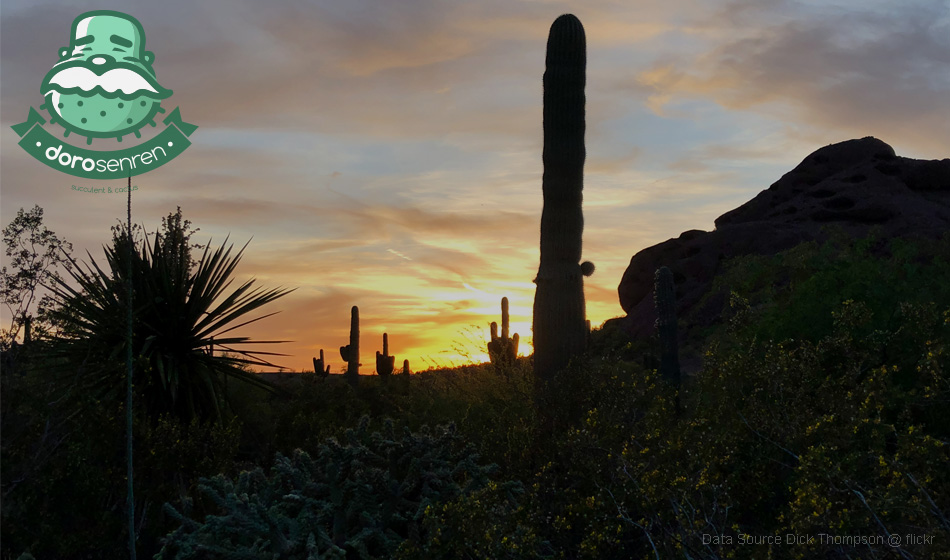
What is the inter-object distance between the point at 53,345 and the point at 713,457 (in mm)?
9156

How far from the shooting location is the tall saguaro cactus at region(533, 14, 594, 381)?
12211mm

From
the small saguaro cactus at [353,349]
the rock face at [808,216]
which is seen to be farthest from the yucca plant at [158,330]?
the rock face at [808,216]

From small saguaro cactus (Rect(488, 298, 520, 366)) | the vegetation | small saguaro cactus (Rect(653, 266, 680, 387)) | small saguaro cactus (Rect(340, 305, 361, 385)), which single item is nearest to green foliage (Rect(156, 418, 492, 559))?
the vegetation

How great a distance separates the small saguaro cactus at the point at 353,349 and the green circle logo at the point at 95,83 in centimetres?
1395

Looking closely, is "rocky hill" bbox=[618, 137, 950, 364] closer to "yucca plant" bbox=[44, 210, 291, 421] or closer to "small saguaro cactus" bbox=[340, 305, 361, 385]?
"small saguaro cactus" bbox=[340, 305, 361, 385]

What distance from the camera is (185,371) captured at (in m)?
11.7

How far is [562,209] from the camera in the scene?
41.8ft

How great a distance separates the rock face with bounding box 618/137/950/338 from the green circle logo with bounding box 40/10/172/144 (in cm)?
2675

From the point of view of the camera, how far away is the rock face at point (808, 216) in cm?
3434

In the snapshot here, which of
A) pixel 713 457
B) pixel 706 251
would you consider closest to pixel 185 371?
pixel 713 457

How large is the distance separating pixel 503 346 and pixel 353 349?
6.37 m

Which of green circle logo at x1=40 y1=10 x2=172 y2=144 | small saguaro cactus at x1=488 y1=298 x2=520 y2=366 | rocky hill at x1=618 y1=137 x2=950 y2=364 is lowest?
small saguaro cactus at x1=488 y1=298 x2=520 y2=366

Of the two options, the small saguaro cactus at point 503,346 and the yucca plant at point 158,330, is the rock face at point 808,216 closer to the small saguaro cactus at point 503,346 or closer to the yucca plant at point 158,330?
the small saguaro cactus at point 503,346

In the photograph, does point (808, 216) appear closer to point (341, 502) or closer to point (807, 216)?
point (807, 216)
